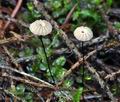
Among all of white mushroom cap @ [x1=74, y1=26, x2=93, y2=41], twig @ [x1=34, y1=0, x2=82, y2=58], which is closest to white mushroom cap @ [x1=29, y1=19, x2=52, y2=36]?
white mushroom cap @ [x1=74, y1=26, x2=93, y2=41]

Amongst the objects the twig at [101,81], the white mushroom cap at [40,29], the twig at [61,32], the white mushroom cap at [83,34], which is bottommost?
the twig at [101,81]

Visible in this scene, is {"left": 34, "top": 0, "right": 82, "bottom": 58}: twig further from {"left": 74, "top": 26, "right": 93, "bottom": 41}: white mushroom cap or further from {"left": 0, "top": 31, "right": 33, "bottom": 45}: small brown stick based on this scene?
{"left": 74, "top": 26, "right": 93, "bottom": 41}: white mushroom cap

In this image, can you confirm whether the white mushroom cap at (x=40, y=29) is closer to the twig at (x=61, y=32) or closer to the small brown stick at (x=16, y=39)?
the twig at (x=61, y=32)

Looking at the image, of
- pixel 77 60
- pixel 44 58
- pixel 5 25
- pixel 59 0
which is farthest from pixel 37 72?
pixel 59 0

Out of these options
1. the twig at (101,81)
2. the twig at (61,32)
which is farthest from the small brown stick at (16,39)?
the twig at (101,81)

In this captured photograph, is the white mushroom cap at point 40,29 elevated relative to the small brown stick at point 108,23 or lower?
lower

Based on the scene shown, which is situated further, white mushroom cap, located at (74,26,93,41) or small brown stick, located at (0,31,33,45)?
small brown stick, located at (0,31,33,45)

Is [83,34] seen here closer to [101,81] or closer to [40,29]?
[40,29]

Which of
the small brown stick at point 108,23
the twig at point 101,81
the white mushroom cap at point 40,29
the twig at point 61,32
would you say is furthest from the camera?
the small brown stick at point 108,23

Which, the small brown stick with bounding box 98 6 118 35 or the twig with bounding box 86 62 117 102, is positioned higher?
the small brown stick with bounding box 98 6 118 35

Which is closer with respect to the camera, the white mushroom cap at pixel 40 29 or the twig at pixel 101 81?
the white mushroom cap at pixel 40 29

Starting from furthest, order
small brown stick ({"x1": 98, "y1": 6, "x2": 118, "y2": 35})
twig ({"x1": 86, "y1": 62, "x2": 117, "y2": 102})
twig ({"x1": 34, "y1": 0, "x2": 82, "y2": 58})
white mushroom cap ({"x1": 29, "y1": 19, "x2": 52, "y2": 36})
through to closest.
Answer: small brown stick ({"x1": 98, "y1": 6, "x2": 118, "y2": 35}) < twig ({"x1": 34, "y1": 0, "x2": 82, "y2": 58}) < twig ({"x1": 86, "y1": 62, "x2": 117, "y2": 102}) < white mushroom cap ({"x1": 29, "y1": 19, "x2": 52, "y2": 36})
